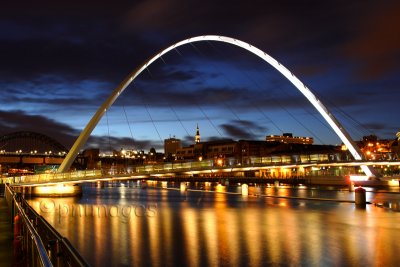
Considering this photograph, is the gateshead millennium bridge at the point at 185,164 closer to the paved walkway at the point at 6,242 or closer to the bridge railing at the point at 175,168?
the bridge railing at the point at 175,168

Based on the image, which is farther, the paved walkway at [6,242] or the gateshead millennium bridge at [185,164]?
the gateshead millennium bridge at [185,164]

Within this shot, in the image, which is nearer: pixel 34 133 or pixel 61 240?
pixel 61 240

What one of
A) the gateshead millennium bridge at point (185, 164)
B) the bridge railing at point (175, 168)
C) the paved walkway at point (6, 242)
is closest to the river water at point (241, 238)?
the paved walkway at point (6, 242)

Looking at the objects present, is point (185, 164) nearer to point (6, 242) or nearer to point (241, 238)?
point (241, 238)

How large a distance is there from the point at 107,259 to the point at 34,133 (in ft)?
532

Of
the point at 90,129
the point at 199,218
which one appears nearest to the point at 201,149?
the point at 90,129

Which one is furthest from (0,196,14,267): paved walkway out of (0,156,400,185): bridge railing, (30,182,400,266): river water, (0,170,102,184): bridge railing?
(0,170,102,184): bridge railing

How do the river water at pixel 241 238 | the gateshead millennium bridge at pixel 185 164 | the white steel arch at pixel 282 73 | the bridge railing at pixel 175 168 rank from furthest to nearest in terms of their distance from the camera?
the white steel arch at pixel 282 73
the gateshead millennium bridge at pixel 185 164
the bridge railing at pixel 175 168
the river water at pixel 241 238

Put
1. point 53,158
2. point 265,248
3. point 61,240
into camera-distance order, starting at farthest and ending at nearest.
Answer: point 53,158 → point 265,248 → point 61,240

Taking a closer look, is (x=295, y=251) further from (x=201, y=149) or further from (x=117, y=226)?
(x=201, y=149)

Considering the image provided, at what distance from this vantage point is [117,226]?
28172mm

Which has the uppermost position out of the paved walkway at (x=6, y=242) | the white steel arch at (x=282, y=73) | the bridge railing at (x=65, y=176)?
the white steel arch at (x=282, y=73)

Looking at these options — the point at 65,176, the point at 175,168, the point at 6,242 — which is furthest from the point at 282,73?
the point at 6,242

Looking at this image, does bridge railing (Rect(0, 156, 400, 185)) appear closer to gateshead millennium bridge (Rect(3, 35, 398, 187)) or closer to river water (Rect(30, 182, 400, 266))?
gateshead millennium bridge (Rect(3, 35, 398, 187))
